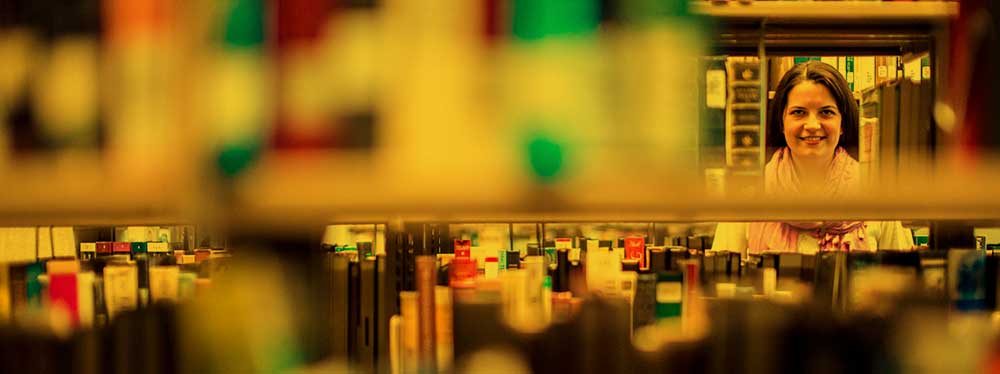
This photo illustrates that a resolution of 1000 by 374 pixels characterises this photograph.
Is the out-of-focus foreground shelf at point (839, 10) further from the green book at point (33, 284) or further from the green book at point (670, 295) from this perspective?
the green book at point (33, 284)

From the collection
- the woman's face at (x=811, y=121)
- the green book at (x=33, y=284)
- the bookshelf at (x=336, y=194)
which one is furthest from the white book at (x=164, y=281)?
the woman's face at (x=811, y=121)

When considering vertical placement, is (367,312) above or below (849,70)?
below

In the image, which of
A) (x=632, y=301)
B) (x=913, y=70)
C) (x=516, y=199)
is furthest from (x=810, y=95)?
(x=516, y=199)

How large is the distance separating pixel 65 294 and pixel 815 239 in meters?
2.02

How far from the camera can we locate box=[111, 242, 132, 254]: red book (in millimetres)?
3857

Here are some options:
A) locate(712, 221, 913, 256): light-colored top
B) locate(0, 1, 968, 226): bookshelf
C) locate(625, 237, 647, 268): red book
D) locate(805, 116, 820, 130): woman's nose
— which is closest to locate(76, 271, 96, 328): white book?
locate(0, 1, 968, 226): bookshelf

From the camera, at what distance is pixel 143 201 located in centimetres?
67

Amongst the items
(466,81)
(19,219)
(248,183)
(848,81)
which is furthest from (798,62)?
(19,219)

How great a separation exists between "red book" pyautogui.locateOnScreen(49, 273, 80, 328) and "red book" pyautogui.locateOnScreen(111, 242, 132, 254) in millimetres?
3296

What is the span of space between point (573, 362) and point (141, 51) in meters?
0.55

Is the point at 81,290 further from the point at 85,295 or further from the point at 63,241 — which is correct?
the point at 63,241

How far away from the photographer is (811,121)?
1876mm

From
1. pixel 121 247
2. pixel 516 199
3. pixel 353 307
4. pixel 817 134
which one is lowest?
pixel 121 247

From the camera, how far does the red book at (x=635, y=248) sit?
2725mm
